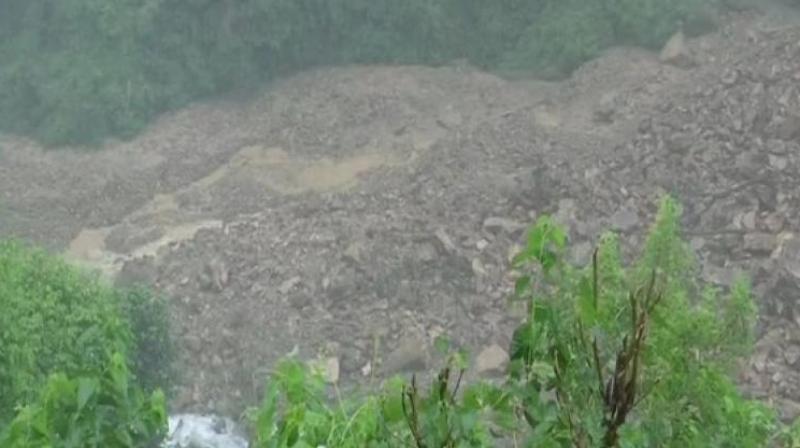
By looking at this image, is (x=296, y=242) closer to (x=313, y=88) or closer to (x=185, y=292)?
(x=185, y=292)

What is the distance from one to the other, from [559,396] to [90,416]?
1.23 m

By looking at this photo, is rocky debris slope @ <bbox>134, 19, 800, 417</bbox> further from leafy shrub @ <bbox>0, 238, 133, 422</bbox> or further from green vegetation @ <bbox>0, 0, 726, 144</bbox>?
green vegetation @ <bbox>0, 0, 726, 144</bbox>

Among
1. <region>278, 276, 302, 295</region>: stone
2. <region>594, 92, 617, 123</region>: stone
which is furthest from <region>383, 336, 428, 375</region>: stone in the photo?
<region>594, 92, 617, 123</region>: stone

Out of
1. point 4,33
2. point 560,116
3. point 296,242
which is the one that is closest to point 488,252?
point 296,242

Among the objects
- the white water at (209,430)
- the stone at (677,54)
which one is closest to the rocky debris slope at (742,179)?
the stone at (677,54)

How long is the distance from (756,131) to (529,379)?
48.1 feet

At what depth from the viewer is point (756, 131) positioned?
17047 millimetres

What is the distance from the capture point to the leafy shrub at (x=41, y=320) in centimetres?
1007

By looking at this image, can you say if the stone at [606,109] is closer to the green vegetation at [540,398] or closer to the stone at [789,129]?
the stone at [789,129]

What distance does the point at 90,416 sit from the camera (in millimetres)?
3334

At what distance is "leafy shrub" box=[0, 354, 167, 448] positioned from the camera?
3.25m

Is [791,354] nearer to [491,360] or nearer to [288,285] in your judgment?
[491,360]

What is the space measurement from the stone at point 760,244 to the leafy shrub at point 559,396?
1143 cm

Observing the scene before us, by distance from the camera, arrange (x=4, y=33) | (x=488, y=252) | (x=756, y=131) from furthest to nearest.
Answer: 1. (x=4, y=33)
2. (x=756, y=131)
3. (x=488, y=252)
